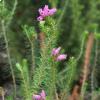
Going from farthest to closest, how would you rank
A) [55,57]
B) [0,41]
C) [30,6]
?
[30,6], [0,41], [55,57]

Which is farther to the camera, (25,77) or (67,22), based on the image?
(67,22)

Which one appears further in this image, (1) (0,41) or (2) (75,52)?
(2) (75,52)

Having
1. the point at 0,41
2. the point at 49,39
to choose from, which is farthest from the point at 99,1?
the point at 49,39

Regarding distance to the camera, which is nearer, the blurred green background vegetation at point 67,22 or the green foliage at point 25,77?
the green foliage at point 25,77

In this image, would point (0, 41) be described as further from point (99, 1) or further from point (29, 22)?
point (99, 1)

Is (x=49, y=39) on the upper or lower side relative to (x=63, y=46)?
lower

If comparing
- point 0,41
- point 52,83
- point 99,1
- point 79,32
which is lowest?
point 52,83

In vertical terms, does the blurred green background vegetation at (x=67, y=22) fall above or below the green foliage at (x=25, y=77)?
above

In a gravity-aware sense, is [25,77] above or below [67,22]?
below

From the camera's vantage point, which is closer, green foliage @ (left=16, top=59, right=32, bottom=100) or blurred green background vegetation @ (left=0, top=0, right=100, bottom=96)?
green foliage @ (left=16, top=59, right=32, bottom=100)

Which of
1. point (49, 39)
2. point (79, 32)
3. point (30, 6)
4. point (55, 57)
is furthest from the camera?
point (30, 6)

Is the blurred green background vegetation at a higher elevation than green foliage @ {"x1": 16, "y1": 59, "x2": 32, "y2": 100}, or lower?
higher
